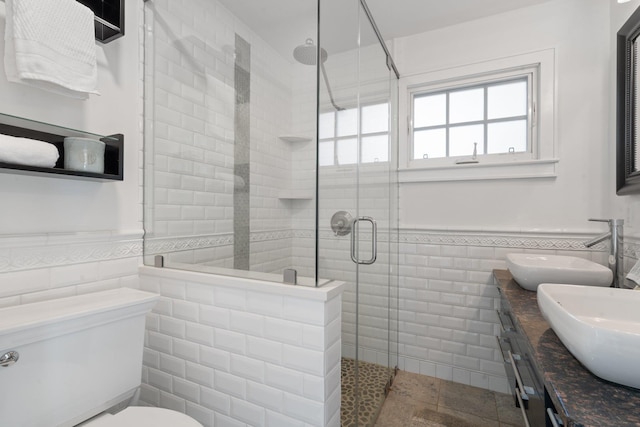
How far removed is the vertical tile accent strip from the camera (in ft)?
5.71

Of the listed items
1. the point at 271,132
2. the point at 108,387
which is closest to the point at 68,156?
the point at 108,387

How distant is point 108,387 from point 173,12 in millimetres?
1837

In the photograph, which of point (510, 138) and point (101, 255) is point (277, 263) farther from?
point (510, 138)

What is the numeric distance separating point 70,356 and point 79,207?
612 mm

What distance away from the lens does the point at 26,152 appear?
0.96 meters

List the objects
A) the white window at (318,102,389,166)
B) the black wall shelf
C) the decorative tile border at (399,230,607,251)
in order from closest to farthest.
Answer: the black wall shelf < the white window at (318,102,389,166) < the decorative tile border at (399,230,607,251)

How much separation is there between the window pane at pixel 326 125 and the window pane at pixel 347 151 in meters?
0.08

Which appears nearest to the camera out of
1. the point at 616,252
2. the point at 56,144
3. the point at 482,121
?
the point at 56,144

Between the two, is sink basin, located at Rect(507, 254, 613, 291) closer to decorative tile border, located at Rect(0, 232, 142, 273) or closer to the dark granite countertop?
the dark granite countertop

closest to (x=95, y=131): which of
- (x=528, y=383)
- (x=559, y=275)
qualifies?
(x=528, y=383)

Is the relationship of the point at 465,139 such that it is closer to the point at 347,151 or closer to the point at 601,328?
the point at 347,151

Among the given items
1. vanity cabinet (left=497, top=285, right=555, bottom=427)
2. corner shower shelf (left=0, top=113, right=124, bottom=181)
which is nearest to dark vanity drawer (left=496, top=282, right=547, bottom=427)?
vanity cabinet (left=497, top=285, right=555, bottom=427)

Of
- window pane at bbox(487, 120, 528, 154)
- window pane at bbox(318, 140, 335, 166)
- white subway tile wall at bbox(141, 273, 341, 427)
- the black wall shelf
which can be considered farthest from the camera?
window pane at bbox(487, 120, 528, 154)

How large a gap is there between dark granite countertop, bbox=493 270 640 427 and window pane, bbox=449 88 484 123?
1.68 m
